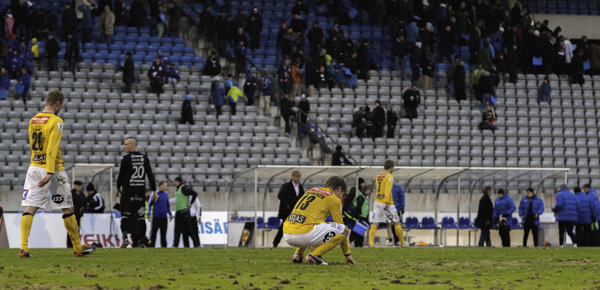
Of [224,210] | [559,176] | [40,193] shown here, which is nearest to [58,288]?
[40,193]

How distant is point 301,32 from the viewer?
32281mm

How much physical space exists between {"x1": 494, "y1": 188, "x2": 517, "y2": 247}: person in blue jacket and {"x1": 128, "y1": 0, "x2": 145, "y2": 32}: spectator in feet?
55.4

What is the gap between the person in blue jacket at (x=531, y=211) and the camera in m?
21.0

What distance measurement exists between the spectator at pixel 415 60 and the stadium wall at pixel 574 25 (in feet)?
30.7

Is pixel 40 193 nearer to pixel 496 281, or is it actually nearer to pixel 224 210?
pixel 496 281

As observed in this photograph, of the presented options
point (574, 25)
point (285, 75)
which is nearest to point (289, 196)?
point (285, 75)

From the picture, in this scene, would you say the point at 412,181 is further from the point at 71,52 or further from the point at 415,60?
the point at 71,52

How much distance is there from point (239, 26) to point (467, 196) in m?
13.1

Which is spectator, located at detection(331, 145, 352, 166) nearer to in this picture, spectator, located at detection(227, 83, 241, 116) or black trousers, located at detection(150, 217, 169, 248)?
spectator, located at detection(227, 83, 241, 116)

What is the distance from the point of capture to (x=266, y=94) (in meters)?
30.1

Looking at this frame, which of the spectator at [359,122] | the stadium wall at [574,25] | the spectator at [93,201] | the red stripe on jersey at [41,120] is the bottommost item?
the spectator at [93,201]

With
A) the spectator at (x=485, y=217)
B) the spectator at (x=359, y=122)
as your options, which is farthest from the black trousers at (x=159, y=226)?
the spectator at (x=359, y=122)

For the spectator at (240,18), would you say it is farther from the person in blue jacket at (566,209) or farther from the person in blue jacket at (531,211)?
the person in blue jacket at (566,209)

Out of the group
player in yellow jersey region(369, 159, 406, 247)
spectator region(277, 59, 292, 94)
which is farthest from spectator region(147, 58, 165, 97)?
player in yellow jersey region(369, 159, 406, 247)
